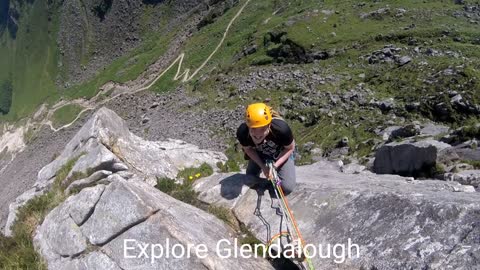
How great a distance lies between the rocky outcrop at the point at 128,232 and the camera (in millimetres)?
9320

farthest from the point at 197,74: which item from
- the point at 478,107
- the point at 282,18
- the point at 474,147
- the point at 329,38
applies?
the point at 474,147

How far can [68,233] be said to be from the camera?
10594mm

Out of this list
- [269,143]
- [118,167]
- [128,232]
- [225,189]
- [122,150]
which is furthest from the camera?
[122,150]

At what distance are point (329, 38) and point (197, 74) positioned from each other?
75.6ft

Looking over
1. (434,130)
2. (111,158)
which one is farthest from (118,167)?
(434,130)

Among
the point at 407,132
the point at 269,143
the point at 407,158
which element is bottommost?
the point at 407,132

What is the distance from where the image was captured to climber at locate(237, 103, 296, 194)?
1031 centimetres

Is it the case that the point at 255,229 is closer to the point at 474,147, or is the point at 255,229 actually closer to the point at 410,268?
the point at 410,268

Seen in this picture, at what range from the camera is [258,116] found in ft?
33.2

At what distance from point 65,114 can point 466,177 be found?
275 feet

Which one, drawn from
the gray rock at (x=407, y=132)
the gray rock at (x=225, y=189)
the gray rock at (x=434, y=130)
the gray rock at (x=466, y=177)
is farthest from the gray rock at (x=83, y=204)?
the gray rock at (x=434, y=130)

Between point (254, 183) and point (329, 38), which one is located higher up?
point (254, 183)

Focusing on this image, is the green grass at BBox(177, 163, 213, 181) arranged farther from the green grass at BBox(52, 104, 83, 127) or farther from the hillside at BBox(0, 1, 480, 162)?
the green grass at BBox(52, 104, 83, 127)

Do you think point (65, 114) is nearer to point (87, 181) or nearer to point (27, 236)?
point (87, 181)
